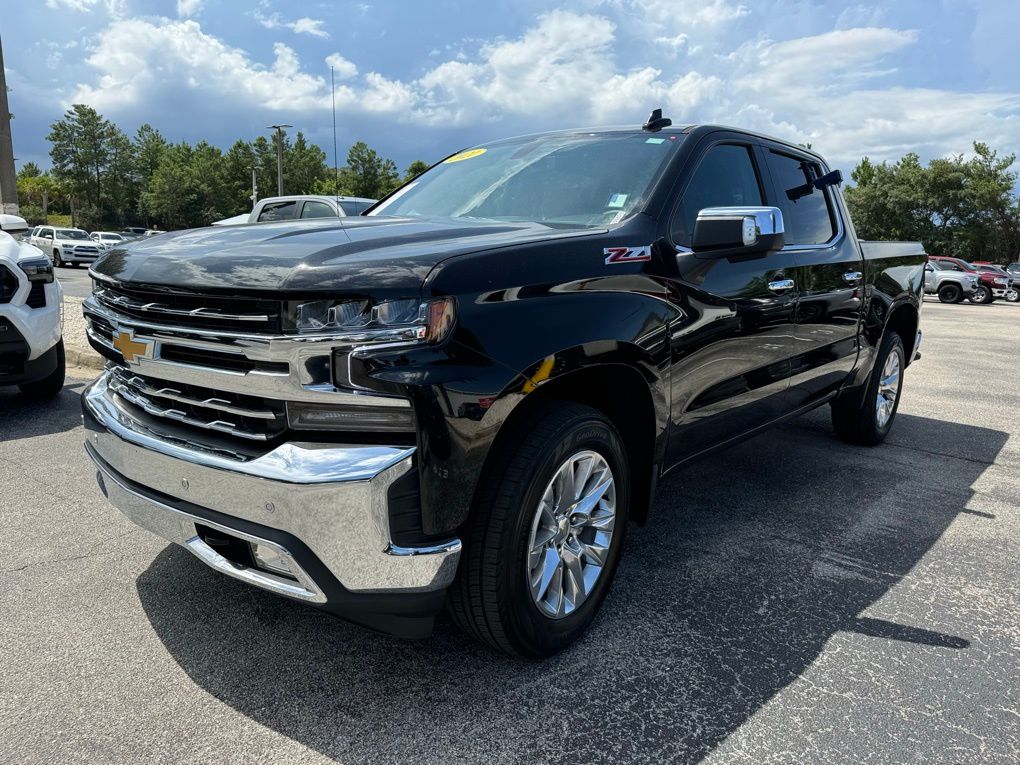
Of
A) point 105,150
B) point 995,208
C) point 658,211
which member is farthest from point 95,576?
point 105,150

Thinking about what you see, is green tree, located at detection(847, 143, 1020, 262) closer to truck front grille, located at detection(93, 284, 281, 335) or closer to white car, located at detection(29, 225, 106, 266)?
white car, located at detection(29, 225, 106, 266)

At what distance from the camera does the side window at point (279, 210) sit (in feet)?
38.6

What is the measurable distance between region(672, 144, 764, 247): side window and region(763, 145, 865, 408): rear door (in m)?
0.25

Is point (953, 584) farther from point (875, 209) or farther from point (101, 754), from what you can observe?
point (875, 209)

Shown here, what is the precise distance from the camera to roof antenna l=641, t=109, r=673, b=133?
11.2 ft

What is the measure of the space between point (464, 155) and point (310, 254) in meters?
2.12

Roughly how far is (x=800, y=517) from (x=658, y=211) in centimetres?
194

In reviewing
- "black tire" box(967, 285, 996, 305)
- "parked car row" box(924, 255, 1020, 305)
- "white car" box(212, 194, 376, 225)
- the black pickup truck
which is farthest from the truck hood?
"black tire" box(967, 285, 996, 305)

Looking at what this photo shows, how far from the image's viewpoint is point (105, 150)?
7175 centimetres

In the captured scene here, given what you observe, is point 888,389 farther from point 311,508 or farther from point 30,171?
point 30,171

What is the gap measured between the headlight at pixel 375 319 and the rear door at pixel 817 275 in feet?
7.44

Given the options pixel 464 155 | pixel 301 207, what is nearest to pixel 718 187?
pixel 464 155

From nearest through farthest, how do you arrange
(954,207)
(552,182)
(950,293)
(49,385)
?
1. (552,182)
2. (49,385)
3. (950,293)
4. (954,207)

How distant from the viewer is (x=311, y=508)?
197 centimetres
